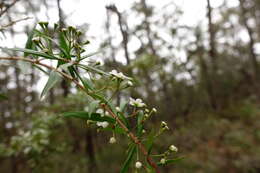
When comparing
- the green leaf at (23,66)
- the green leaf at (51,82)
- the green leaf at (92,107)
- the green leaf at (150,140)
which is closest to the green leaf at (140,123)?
the green leaf at (150,140)

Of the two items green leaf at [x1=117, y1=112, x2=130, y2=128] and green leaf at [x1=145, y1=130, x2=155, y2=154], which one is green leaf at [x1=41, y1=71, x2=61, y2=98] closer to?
green leaf at [x1=117, y1=112, x2=130, y2=128]

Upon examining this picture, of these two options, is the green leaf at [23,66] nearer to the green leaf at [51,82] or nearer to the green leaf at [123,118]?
the green leaf at [51,82]

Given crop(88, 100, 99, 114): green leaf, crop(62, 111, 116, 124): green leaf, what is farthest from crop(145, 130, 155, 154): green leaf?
crop(88, 100, 99, 114): green leaf

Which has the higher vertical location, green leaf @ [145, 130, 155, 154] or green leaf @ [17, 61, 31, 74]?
green leaf @ [17, 61, 31, 74]

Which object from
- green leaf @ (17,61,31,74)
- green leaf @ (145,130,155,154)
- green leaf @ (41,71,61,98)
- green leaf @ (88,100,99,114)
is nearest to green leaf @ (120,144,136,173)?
green leaf @ (145,130,155,154)

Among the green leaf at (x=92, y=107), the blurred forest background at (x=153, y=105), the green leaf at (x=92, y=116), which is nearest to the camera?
the green leaf at (x=92, y=107)

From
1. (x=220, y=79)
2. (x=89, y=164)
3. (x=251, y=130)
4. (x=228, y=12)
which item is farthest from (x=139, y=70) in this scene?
(x=228, y=12)

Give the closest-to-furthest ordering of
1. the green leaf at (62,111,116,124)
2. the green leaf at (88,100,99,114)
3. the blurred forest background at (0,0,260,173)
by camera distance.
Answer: the green leaf at (88,100,99,114) < the green leaf at (62,111,116,124) < the blurred forest background at (0,0,260,173)

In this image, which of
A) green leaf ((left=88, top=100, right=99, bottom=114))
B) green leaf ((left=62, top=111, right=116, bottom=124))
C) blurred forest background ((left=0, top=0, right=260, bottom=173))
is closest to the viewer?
green leaf ((left=88, top=100, right=99, bottom=114))

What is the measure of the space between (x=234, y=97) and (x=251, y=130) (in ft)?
16.3

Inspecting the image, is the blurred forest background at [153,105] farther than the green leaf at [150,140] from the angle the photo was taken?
Yes

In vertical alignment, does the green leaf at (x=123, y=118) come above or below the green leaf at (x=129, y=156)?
above

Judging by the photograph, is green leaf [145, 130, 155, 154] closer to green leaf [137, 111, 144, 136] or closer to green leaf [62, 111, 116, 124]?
green leaf [137, 111, 144, 136]

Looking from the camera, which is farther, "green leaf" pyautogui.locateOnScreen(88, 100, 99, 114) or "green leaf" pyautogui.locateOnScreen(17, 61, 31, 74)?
"green leaf" pyautogui.locateOnScreen(17, 61, 31, 74)
